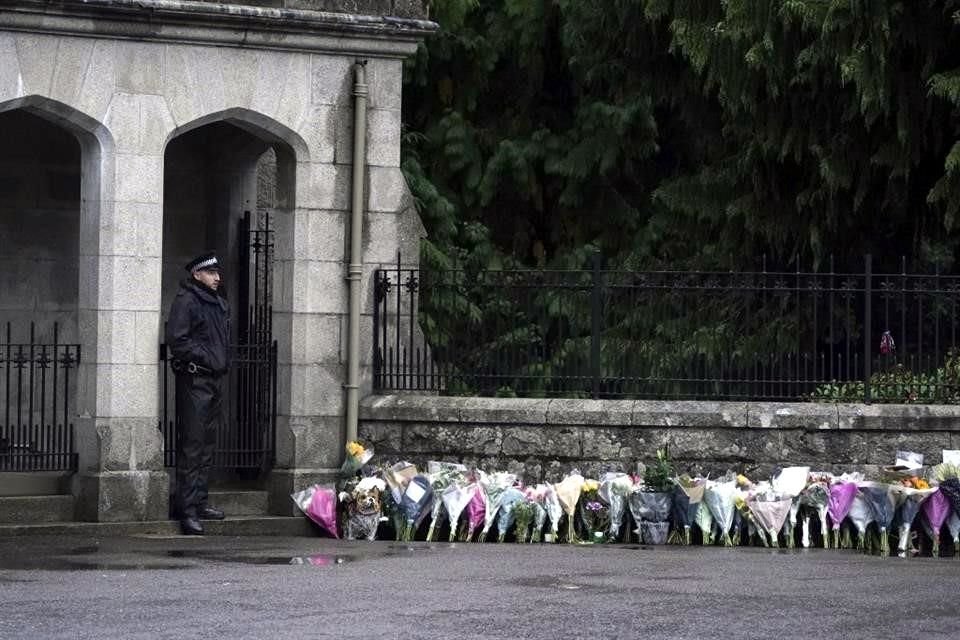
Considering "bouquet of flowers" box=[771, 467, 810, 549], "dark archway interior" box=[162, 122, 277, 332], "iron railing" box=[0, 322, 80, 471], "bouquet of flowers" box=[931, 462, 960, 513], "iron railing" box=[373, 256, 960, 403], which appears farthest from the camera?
"dark archway interior" box=[162, 122, 277, 332]

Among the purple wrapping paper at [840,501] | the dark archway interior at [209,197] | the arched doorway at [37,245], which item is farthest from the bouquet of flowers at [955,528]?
the arched doorway at [37,245]

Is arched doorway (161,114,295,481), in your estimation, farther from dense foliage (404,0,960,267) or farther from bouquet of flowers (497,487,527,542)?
dense foliage (404,0,960,267)

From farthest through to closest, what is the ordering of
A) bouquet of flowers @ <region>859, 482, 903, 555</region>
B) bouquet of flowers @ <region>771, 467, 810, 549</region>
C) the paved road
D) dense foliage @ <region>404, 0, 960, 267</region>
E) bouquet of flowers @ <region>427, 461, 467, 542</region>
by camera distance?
1. dense foliage @ <region>404, 0, 960, 267</region>
2. bouquet of flowers @ <region>427, 461, 467, 542</region>
3. bouquet of flowers @ <region>771, 467, 810, 549</region>
4. bouquet of flowers @ <region>859, 482, 903, 555</region>
5. the paved road

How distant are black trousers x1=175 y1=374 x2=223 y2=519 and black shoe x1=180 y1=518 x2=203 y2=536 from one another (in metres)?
0.04

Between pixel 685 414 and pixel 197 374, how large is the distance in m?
3.35

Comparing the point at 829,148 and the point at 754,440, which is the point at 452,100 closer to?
the point at 829,148

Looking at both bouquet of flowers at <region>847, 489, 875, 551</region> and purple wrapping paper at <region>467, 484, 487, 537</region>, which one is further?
purple wrapping paper at <region>467, 484, 487, 537</region>

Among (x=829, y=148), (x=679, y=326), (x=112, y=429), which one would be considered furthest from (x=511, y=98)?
(x=112, y=429)

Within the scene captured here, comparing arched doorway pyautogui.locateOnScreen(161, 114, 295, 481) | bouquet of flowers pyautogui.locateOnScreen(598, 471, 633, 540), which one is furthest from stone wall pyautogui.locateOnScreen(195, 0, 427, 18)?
bouquet of flowers pyautogui.locateOnScreen(598, 471, 633, 540)

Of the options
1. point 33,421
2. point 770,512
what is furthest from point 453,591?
point 33,421

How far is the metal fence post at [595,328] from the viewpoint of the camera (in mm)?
16203

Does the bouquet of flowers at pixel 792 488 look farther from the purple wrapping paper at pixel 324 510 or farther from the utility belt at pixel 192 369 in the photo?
the utility belt at pixel 192 369

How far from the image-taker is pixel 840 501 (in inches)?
595

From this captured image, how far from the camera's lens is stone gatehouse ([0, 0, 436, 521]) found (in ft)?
50.3
